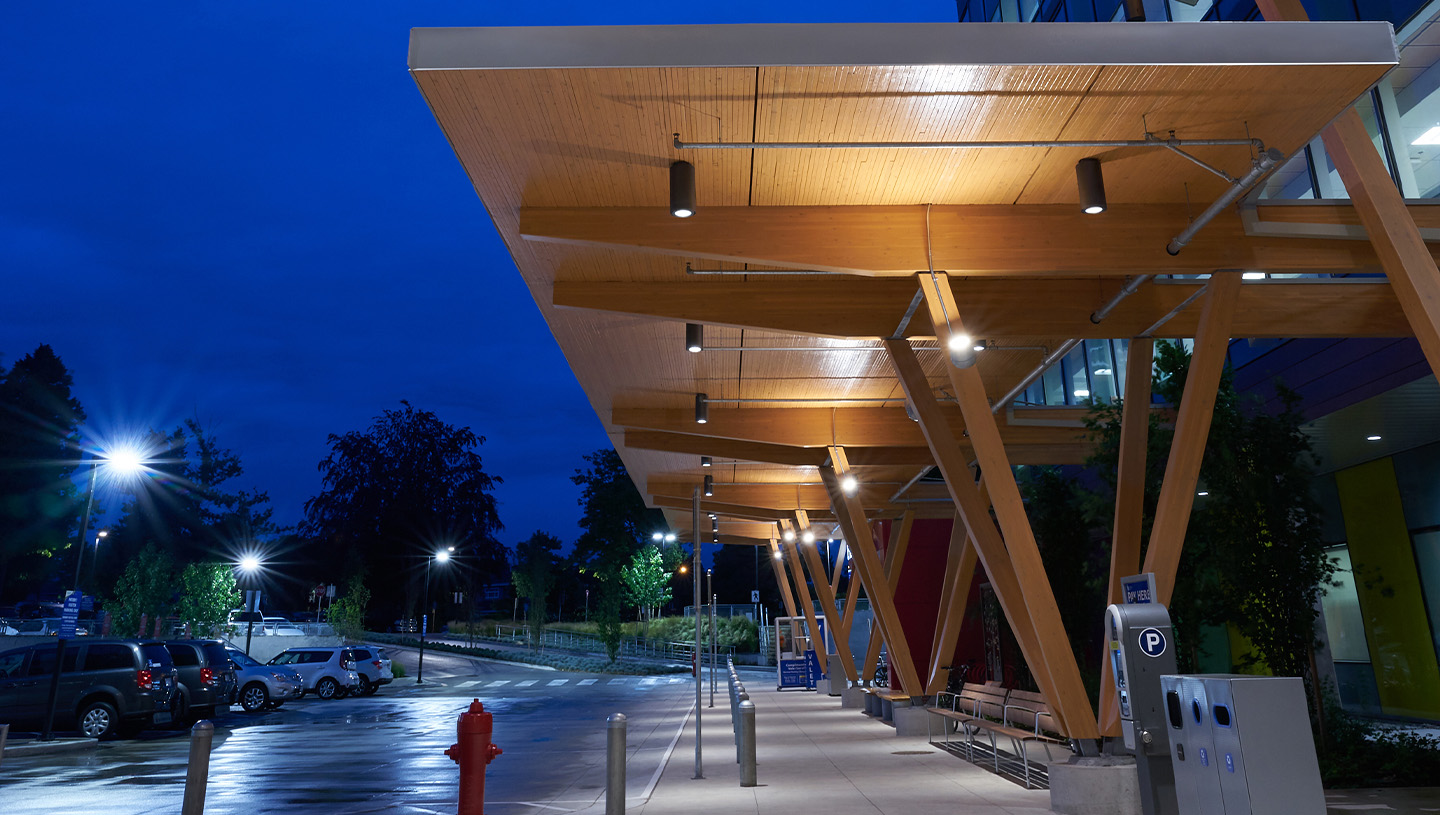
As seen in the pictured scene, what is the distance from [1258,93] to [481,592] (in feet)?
232

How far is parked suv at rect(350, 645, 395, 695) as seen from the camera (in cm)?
3062

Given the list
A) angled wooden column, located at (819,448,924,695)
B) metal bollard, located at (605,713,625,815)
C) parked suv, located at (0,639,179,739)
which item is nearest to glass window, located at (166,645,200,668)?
parked suv, located at (0,639,179,739)

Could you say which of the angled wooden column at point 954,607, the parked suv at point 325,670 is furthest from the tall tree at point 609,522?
the angled wooden column at point 954,607

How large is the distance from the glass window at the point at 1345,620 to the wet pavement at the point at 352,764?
12.5 m

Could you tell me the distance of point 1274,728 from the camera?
17.7ft

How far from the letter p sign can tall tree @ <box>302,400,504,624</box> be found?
58.3 metres

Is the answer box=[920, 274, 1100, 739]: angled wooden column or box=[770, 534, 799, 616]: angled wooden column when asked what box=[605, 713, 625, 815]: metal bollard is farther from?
box=[770, 534, 799, 616]: angled wooden column

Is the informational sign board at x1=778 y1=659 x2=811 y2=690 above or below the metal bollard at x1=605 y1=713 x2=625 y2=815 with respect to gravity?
below

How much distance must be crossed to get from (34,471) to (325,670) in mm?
30450

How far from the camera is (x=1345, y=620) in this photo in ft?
55.0

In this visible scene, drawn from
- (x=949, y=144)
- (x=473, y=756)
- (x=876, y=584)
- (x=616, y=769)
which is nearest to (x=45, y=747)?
(x=616, y=769)

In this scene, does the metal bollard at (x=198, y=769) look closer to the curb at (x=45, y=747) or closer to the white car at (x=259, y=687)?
the curb at (x=45, y=747)

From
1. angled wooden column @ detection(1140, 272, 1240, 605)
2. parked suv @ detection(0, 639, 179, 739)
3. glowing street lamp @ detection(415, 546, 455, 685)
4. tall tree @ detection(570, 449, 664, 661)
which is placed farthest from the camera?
tall tree @ detection(570, 449, 664, 661)

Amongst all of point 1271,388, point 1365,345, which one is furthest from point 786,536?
point 1365,345
